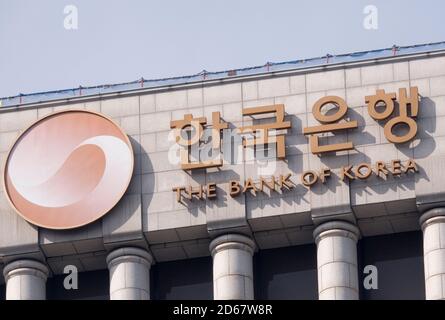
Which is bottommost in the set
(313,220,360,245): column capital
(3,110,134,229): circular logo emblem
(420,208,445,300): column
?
(420,208,445,300): column

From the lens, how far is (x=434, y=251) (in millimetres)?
89125

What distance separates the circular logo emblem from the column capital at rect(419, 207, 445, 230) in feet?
39.5

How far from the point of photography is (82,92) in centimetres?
9519

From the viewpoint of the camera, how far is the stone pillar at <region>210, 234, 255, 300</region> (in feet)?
296

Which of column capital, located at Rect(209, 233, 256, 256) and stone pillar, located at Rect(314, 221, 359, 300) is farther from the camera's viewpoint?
column capital, located at Rect(209, 233, 256, 256)

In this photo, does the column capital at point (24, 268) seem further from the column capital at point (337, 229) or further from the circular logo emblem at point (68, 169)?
the column capital at point (337, 229)

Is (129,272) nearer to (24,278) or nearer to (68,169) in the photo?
(24,278)

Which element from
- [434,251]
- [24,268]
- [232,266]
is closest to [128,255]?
[24,268]

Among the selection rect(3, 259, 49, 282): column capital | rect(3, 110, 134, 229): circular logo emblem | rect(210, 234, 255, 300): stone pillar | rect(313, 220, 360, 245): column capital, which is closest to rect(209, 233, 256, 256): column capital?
rect(210, 234, 255, 300): stone pillar

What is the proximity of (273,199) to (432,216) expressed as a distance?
249 inches

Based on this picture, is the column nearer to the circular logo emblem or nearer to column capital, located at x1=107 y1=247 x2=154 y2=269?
column capital, located at x1=107 y1=247 x2=154 y2=269
